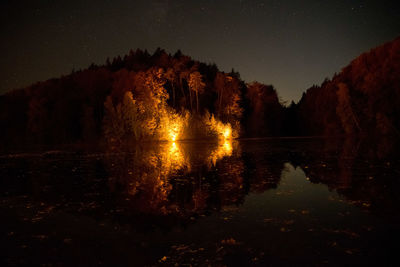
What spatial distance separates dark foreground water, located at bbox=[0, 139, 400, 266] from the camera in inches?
227

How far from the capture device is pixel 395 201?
29.3 ft

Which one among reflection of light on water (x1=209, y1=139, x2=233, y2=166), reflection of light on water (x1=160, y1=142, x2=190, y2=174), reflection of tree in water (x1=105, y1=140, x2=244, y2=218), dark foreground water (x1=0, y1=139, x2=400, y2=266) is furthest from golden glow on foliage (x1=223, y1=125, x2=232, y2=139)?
dark foreground water (x1=0, y1=139, x2=400, y2=266)

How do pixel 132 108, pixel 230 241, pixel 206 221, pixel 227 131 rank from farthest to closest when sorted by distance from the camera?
1. pixel 227 131
2. pixel 132 108
3. pixel 206 221
4. pixel 230 241

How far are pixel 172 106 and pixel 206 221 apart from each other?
191ft

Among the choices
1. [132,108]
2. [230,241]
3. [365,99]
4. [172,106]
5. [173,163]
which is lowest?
[230,241]

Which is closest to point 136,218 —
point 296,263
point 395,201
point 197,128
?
point 296,263

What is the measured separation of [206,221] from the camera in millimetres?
7844

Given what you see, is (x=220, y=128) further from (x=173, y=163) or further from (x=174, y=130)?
(x=173, y=163)

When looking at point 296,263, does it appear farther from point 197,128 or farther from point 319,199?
point 197,128

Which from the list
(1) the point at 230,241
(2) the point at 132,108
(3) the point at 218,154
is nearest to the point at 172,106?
(2) the point at 132,108

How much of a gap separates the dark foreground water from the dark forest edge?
40.5 meters

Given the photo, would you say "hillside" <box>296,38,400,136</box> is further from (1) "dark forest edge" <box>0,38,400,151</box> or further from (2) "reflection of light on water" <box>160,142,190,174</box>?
(2) "reflection of light on water" <box>160,142,190,174</box>

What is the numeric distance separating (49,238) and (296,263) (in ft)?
19.0

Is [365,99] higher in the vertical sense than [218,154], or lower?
higher
